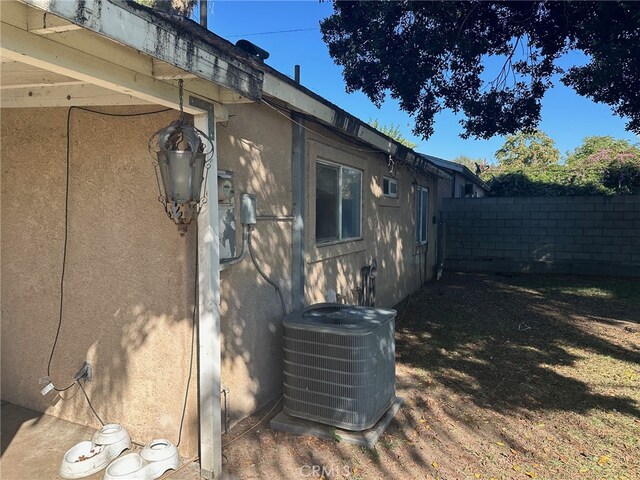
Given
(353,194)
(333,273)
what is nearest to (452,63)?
(353,194)

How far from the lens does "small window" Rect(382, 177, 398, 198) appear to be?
7258 millimetres

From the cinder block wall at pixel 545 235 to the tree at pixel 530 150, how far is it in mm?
24291

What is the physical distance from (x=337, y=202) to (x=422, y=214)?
5.62 metres

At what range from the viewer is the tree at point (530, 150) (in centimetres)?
3528

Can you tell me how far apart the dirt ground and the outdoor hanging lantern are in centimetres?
189

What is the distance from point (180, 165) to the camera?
2402 millimetres

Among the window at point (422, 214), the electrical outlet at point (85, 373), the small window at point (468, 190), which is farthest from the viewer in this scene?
the small window at point (468, 190)

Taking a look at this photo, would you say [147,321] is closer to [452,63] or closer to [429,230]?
[452,63]

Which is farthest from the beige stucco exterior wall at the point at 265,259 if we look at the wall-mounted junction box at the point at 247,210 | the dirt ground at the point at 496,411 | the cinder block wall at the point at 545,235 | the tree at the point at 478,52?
the cinder block wall at the point at 545,235

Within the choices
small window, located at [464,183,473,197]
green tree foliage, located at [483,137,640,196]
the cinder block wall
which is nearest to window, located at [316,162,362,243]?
the cinder block wall

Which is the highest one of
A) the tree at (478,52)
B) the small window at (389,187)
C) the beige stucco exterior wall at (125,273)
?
the tree at (478,52)

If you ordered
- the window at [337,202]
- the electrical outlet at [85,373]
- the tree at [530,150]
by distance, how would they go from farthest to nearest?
1. the tree at [530,150]
2. the window at [337,202]
3. the electrical outlet at [85,373]

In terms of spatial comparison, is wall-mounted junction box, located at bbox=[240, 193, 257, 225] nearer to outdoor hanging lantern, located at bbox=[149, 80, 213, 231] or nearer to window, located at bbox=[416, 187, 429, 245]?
outdoor hanging lantern, located at bbox=[149, 80, 213, 231]

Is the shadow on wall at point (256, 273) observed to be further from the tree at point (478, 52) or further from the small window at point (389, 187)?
the tree at point (478, 52)
